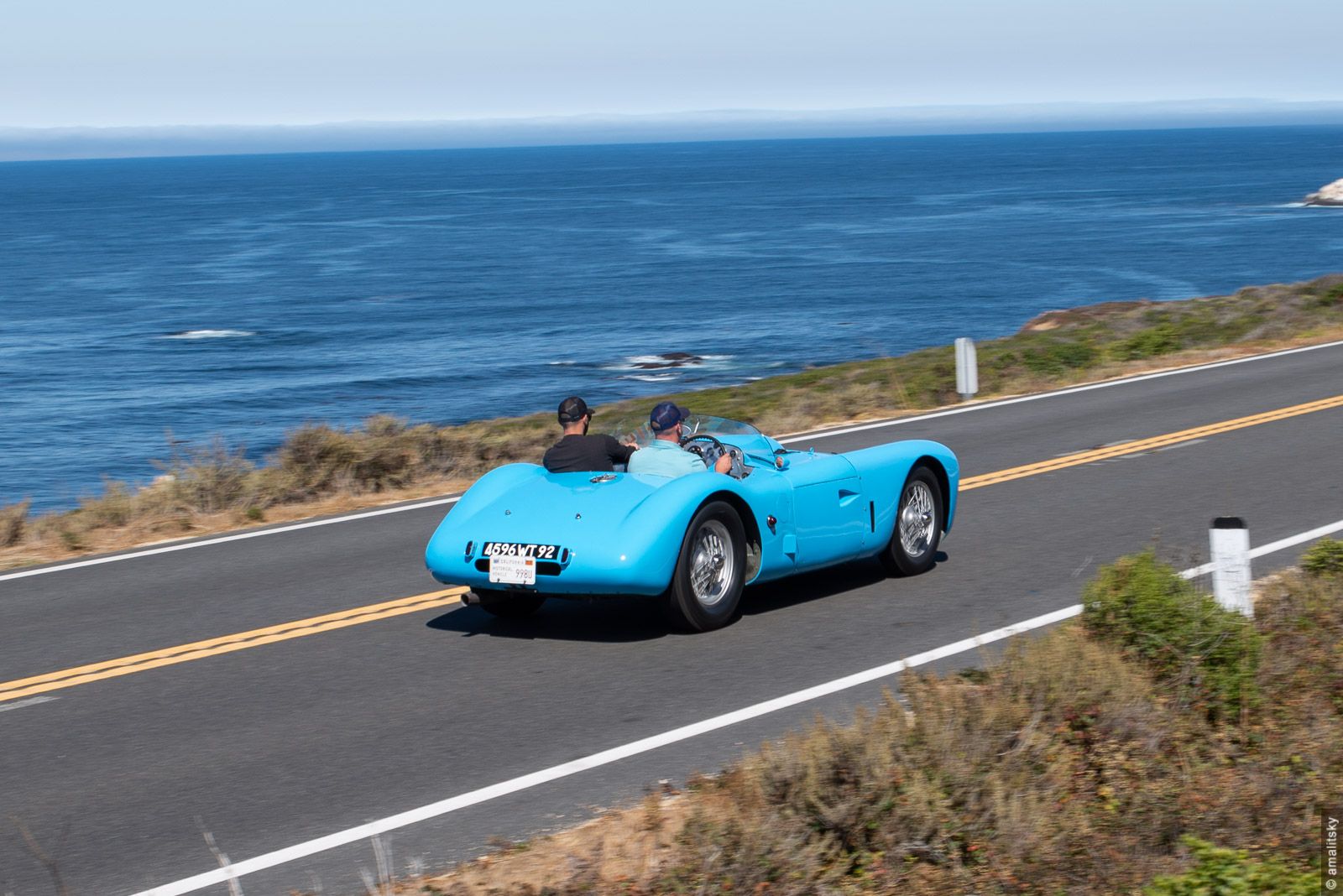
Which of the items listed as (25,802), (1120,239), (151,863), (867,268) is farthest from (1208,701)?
(1120,239)

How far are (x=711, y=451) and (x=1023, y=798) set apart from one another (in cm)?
424

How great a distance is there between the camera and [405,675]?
847 centimetres

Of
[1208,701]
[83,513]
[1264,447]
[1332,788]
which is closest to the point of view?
[1332,788]

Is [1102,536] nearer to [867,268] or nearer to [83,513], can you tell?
[83,513]

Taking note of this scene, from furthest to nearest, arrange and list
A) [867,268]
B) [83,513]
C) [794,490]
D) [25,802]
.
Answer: [867,268]
[83,513]
[794,490]
[25,802]

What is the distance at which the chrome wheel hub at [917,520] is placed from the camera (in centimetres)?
1059

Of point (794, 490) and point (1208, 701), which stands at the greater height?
point (794, 490)

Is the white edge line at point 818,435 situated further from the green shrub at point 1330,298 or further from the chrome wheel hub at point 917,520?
the green shrub at point 1330,298

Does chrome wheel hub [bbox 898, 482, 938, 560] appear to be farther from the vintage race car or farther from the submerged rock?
the submerged rock

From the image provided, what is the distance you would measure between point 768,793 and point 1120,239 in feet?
316

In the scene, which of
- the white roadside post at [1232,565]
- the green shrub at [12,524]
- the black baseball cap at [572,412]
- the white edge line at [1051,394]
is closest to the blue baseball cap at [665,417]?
the black baseball cap at [572,412]

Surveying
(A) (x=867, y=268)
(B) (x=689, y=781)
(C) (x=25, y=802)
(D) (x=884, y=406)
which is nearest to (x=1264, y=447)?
(D) (x=884, y=406)

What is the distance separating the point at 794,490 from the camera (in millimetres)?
9625

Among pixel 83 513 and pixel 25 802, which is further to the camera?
pixel 83 513
